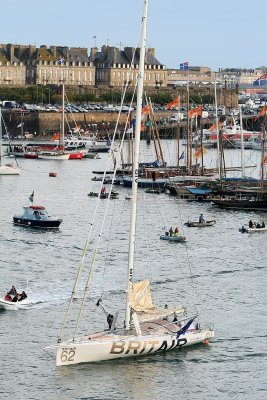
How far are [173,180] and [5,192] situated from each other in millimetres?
11398

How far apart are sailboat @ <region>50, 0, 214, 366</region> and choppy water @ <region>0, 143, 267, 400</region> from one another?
1.42 ft

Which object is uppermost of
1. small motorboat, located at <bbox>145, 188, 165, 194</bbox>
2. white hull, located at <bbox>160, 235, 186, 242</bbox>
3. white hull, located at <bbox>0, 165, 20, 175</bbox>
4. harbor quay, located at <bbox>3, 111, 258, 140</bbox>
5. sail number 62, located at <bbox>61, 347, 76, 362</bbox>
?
sail number 62, located at <bbox>61, 347, 76, 362</bbox>

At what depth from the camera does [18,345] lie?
42.7 metres

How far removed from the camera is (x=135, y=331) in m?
40.5

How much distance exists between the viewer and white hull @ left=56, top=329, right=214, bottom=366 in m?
39.2

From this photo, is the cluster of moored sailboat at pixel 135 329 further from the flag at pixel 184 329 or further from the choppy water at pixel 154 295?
the choppy water at pixel 154 295

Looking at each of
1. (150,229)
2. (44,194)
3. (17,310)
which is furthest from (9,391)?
(44,194)

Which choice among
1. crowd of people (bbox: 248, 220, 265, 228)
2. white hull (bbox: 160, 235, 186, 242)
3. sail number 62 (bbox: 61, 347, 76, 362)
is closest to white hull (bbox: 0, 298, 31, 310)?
sail number 62 (bbox: 61, 347, 76, 362)

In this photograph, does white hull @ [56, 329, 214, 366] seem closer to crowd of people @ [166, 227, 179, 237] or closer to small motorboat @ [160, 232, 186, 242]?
small motorboat @ [160, 232, 186, 242]

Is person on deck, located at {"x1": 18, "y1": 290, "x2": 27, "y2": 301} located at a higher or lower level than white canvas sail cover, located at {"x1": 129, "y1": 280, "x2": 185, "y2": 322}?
lower

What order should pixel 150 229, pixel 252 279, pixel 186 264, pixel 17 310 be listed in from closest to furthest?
pixel 17 310, pixel 252 279, pixel 186 264, pixel 150 229

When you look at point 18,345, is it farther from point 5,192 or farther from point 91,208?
point 5,192

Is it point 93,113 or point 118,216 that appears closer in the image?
point 118,216

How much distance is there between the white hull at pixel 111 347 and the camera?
129ft
